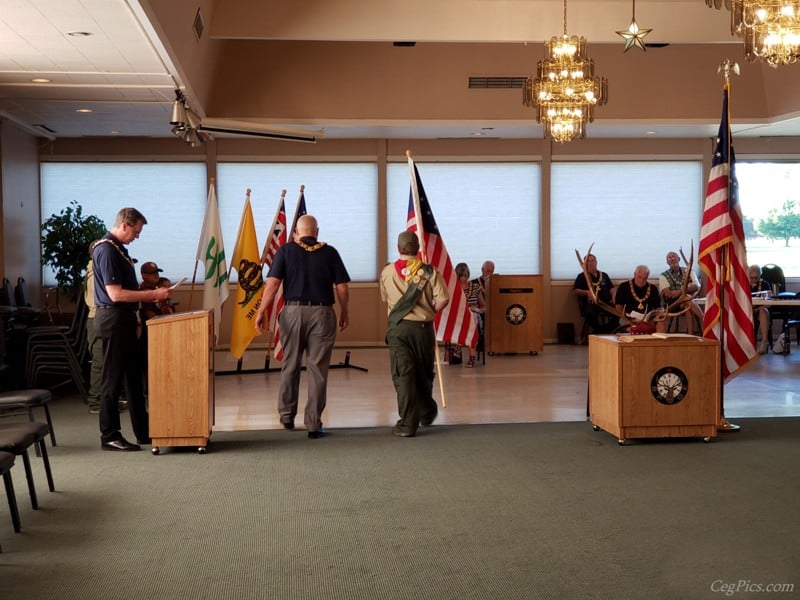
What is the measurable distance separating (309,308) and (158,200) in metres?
8.38

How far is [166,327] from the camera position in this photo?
253 inches

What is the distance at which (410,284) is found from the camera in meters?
7.25

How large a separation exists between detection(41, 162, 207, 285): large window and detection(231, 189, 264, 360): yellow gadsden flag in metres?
3.88

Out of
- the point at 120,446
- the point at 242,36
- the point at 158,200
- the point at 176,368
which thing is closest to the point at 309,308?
the point at 176,368

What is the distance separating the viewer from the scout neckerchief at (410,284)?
7207mm

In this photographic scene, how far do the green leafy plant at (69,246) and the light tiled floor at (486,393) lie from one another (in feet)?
7.60

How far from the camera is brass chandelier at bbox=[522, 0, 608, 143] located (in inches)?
379

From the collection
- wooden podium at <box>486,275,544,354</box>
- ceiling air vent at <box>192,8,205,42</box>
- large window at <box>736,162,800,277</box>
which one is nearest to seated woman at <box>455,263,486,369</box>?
wooden podium at <box>486,275,544,354</box>

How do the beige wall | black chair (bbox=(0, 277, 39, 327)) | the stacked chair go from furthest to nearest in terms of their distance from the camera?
the beige wall → black chair (bbox=(0, 277, 39, 327)) → the stacked chair

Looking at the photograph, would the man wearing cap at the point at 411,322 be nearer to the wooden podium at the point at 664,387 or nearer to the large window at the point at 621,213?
the wooden podium at the point at 664,387

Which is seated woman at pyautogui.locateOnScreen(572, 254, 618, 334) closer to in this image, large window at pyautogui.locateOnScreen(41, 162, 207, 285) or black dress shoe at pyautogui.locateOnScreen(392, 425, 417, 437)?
large window at pyautogui.locateOnScreen(41, 162, 207, 285)

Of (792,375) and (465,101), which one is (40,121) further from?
(792,375)

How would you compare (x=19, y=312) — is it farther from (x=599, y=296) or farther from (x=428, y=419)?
(x=599, y=296)

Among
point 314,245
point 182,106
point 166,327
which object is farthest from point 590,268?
point 166,327
